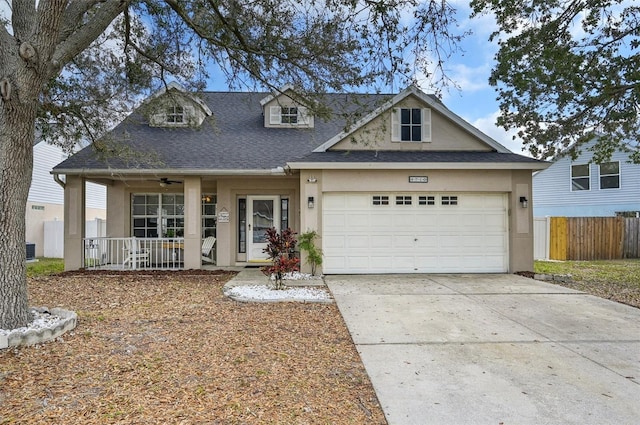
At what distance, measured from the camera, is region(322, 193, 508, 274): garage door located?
10.7 m

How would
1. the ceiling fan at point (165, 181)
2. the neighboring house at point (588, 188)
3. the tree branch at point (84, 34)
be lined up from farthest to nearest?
the neighboring house at point (588, 188)
the ceiling fan at point (165, 181)
the tree branch at point (84, 34)

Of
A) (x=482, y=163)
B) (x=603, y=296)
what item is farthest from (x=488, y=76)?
(x=603, y=296)

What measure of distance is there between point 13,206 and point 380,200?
7964 mm

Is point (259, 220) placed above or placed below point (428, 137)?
below

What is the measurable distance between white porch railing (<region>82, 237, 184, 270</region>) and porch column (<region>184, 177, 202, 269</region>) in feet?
1.22

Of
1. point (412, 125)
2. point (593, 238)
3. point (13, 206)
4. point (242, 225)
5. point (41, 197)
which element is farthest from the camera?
point (41, 197)

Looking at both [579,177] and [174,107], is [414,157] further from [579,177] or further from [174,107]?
[579,177]

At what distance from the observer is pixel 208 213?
43.4 ft

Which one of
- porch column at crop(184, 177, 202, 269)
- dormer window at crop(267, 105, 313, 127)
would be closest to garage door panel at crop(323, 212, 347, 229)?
porch column at crop(184, 177, 202, 269)

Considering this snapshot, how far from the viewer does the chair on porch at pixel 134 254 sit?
1164 cm

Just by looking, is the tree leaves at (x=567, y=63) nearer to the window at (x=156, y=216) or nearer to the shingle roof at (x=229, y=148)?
the shingle roof at (x=229, y=148)

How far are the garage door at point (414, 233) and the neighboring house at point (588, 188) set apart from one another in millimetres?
9449

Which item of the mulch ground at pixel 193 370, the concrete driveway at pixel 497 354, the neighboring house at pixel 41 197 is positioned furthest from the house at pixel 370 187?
the neighboring house at pixel 41 197

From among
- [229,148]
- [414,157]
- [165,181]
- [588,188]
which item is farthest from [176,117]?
[588,188]
